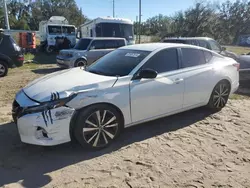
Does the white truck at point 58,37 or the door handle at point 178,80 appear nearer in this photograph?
the door handle at point 178,80

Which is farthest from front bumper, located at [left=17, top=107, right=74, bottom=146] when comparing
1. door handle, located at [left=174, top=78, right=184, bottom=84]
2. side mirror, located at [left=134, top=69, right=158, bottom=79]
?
door handle, located at [left=174, top=78, right=184, bottom=84]

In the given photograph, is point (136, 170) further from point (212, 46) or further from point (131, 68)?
point (212, 46)

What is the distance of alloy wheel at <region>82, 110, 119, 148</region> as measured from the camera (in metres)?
3.60

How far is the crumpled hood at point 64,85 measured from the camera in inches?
137

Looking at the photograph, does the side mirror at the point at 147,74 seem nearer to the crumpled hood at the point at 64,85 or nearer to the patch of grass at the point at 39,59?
the crumpled hood at the point at 64,85

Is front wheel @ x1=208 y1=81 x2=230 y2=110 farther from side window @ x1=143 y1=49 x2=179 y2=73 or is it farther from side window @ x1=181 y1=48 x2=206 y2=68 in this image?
side window @ x1=143 y1=49 x2=179 y2=73

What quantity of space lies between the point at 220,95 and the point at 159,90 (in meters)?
1.92

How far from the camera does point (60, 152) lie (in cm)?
371

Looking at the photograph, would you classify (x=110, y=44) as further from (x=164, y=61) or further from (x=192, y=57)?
(x=164, y=61)

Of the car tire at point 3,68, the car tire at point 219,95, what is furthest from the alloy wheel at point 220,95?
the car tire at point 3,68

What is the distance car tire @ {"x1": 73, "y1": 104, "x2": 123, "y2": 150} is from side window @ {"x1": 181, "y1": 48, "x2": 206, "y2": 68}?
1.86m

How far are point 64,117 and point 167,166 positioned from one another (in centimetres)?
158

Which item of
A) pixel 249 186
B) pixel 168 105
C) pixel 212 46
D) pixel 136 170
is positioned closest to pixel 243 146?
pixel 249 186

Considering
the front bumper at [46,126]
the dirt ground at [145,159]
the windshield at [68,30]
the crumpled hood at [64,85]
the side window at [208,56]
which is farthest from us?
the windshield at [68,30]
